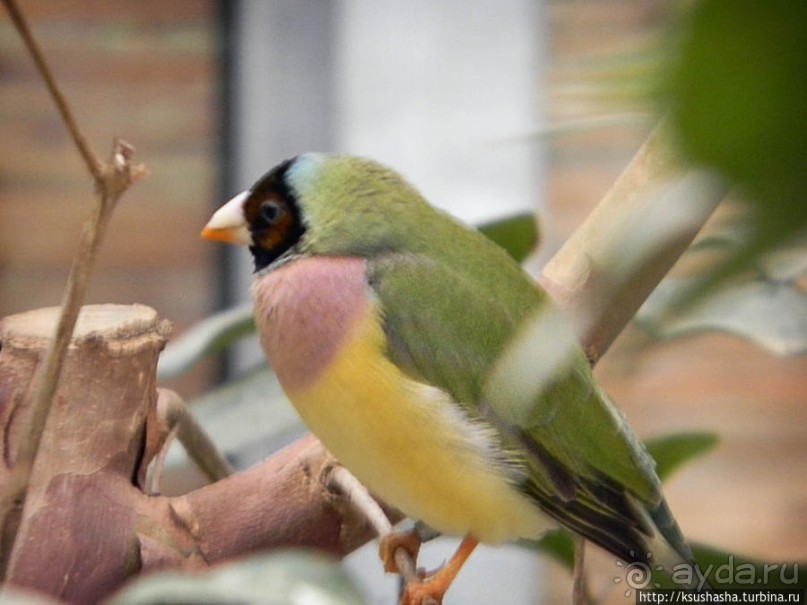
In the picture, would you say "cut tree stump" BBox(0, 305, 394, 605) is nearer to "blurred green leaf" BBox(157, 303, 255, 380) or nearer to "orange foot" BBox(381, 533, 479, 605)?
"orange foot" BBox(381, 533, 479, 605)

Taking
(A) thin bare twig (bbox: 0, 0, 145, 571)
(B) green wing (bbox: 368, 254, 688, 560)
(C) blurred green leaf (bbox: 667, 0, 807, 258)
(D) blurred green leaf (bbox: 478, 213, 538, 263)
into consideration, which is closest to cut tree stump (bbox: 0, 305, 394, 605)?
(B) green wing (bbox: 368, 254, 688, 560)

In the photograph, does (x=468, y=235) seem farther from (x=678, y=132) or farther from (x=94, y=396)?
(x=678, y=132)

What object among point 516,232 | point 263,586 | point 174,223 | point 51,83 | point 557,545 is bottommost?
point 174,223

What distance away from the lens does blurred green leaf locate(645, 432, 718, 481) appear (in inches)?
39.9

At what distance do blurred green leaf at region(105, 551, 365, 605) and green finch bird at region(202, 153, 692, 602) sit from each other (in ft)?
1.44

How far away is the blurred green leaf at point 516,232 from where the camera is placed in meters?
1.08

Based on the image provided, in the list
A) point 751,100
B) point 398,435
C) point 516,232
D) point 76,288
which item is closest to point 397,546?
point 398,435

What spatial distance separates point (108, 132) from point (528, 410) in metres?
1.56

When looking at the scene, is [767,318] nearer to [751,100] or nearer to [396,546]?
[396,546]

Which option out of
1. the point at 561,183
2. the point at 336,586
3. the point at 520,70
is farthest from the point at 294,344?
the point at 561,183

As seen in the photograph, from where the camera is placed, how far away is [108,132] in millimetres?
2188

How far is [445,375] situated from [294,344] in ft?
0.38

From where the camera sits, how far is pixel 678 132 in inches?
7.0

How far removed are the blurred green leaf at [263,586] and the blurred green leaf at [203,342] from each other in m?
0.66
